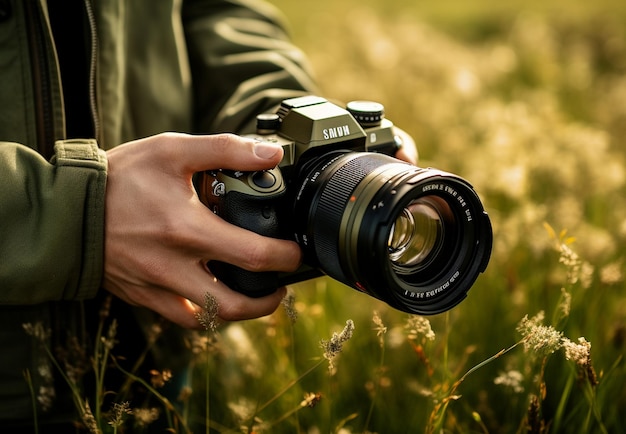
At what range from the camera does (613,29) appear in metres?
6.03

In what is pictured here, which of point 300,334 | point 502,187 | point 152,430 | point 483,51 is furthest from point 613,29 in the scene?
point 152,430

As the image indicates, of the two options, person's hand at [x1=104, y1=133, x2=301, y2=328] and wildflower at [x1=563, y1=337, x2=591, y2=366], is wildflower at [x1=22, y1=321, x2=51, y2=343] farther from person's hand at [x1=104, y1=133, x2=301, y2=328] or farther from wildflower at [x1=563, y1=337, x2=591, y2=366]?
wildflower at [x1=563, y1=337, x2=591, y2=366]

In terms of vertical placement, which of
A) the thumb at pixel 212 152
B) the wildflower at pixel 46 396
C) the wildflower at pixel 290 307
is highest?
the thumb at pixel 212 152

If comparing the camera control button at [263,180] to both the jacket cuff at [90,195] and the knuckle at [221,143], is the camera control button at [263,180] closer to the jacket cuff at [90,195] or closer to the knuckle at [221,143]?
the knuckle at [221,143]

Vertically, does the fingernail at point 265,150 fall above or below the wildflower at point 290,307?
above

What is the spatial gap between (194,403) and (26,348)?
0.56 metres

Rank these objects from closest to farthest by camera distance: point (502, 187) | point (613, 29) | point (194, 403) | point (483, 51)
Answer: point (194, 403)
point (502, 187)
point (483, 51)
point (613, 29)

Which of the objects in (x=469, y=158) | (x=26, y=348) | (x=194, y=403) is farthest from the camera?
(x=469, y=158)

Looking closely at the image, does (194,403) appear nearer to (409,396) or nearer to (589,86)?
(409,396)

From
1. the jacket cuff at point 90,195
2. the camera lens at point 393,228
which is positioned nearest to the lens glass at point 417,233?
the camera lens at point 393,228

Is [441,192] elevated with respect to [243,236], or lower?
elevated

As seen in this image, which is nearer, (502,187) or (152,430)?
(152,430)

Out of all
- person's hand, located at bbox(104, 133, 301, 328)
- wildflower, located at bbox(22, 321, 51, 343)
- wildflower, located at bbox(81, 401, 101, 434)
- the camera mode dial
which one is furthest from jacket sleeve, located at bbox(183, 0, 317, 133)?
wildflower, located at bbox(81, 401, 101, 434)

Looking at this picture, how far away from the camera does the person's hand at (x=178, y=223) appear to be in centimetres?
158
